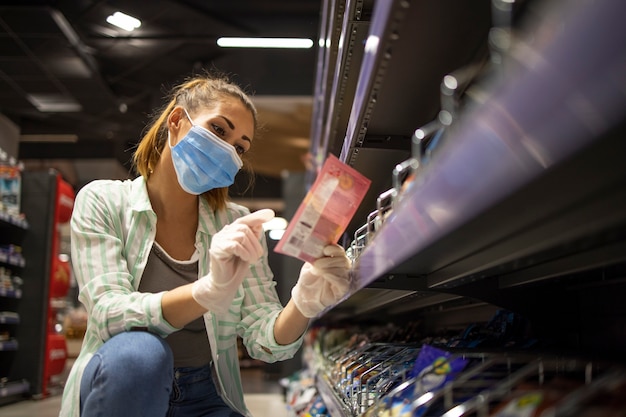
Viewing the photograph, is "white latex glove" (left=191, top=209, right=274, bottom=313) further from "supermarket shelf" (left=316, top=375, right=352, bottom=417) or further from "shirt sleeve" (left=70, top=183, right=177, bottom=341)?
"supermarket shelf" (left=316, top=375, right=352, bottom=417)

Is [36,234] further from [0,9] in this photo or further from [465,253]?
[465,253]

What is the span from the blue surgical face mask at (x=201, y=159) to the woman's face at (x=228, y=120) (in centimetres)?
3

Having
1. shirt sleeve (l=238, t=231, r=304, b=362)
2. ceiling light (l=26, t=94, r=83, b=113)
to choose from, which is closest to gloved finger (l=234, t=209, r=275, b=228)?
shirt sleeve (l=238, t=231, r=304, b=362)

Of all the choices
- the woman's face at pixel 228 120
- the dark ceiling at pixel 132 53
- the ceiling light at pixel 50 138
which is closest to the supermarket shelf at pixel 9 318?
the dark ceiling at pixel 132 53

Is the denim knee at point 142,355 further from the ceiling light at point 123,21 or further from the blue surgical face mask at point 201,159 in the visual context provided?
the ceiling light at point 123,21

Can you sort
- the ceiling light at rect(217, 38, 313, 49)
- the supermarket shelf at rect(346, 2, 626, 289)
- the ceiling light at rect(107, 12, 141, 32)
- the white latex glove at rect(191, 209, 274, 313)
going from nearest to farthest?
the supermarket shelf at rect(346, 2, 626, 289) < the white latex glove at rect(191, 209, 274, 313) < the ceiling light at rect(107, 12, 141, 32) < the ceiling light at rect(217, 38, 313, 49)

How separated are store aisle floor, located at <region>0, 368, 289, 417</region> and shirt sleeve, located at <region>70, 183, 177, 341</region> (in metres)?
2.94

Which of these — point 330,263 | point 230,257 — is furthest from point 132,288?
point 330,263

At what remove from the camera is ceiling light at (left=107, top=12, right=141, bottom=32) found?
701 centimetres

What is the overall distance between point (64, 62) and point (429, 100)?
7098mm

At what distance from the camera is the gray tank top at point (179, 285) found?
5.82 feet

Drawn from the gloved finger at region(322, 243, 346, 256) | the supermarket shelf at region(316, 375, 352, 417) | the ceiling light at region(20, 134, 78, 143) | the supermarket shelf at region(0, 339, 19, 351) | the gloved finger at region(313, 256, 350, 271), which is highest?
the ceiling light at region(20, 134, 78, 143)

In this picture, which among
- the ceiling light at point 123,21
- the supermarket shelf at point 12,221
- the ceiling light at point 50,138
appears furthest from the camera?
the ceiling light at point 50,138

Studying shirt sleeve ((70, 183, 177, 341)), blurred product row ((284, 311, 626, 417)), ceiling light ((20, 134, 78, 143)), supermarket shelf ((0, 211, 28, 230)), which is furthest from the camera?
ceiling light ((20, 134, 78, 143))
